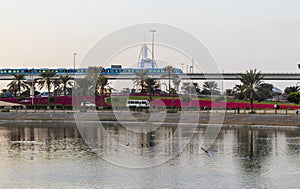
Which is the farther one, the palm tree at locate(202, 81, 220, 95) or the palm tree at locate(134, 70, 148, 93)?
the palm tree at locate(202, 81, 220, 95)

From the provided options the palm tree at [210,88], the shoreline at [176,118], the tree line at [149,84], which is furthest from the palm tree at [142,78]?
the palm tree at [210,88]

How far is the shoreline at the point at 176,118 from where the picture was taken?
64375 mm

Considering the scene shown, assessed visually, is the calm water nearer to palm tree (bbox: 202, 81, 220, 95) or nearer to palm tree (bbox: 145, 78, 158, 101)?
palm tree (bbox: 145, 78, 158, 101)

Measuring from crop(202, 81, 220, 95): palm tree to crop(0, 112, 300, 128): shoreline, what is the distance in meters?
38.8

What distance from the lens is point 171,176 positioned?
29.6 m

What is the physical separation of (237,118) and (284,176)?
125 feet

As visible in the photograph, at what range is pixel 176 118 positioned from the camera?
2884 inches

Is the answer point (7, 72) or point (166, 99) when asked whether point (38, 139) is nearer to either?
point (166, 99)

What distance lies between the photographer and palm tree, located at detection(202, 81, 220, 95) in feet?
379

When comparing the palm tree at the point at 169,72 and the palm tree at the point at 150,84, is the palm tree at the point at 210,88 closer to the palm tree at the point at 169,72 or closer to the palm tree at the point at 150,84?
the palm tree at the point at 169,72

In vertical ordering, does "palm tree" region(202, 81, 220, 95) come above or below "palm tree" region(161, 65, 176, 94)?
below

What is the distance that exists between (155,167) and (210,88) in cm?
8838

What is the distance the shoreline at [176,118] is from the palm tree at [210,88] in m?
38.8

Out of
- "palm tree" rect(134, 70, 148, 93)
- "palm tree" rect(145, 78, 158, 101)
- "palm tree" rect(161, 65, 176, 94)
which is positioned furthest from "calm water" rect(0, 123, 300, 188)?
"palm tree" rect(134, 70, 148, 93)
